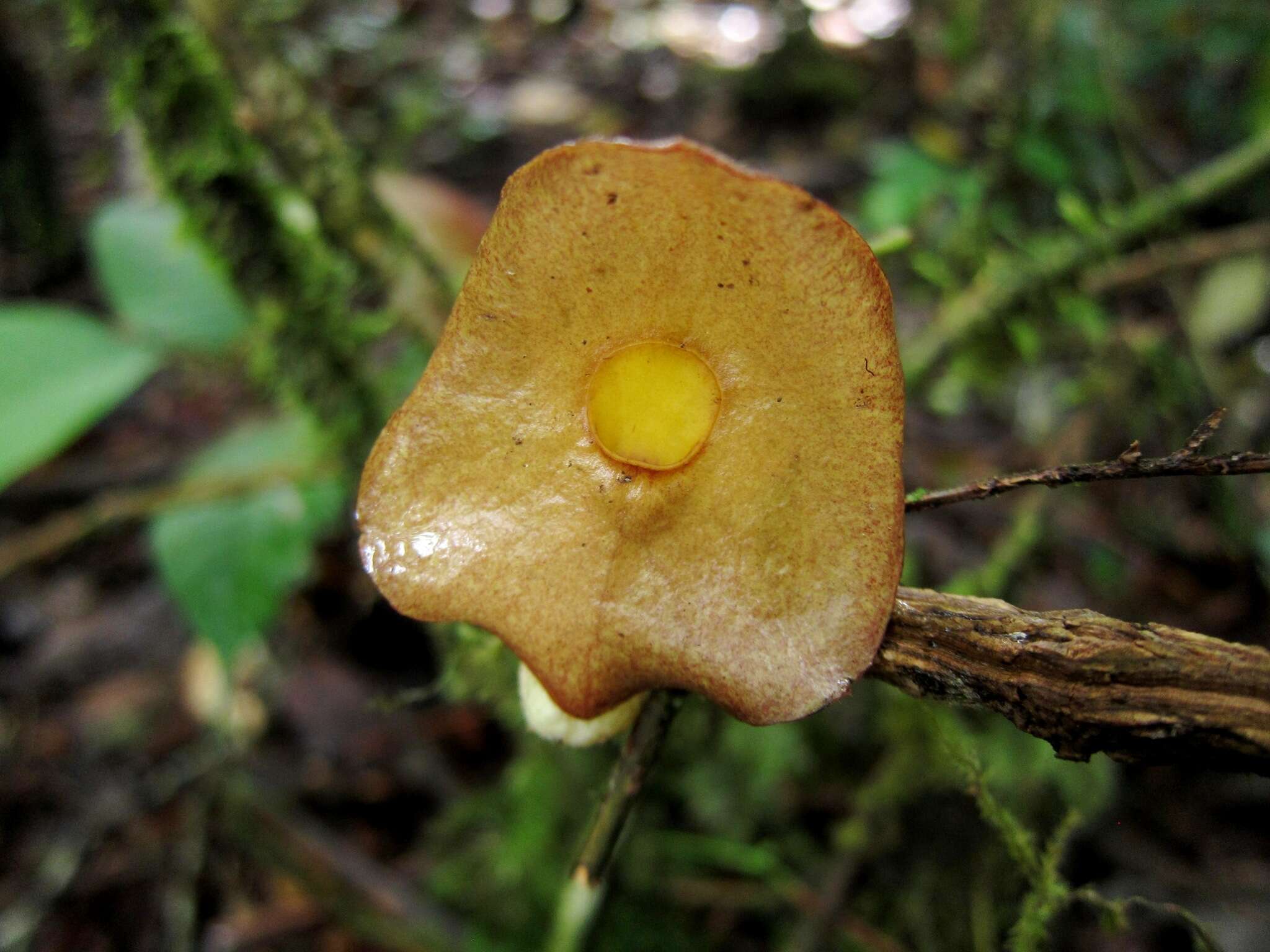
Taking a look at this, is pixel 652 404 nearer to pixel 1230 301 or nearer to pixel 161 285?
pixel 161 285

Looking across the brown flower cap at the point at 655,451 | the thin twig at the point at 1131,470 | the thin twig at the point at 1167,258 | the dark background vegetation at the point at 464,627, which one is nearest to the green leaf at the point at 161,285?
the dark background vegetation at the point at 464,627

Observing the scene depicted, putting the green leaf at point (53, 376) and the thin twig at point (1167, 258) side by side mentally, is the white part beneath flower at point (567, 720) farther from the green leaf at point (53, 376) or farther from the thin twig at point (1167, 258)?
the thin twig at point (1167, 258)

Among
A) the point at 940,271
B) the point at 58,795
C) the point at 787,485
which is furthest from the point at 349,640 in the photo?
the point at 787,485

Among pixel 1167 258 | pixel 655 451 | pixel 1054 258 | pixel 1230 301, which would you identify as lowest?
pixel 1230 301

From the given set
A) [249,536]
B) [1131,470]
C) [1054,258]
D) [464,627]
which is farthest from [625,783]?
[1054,258]

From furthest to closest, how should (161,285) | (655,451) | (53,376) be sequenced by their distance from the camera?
(161,285) < (53,376) < (655,451)

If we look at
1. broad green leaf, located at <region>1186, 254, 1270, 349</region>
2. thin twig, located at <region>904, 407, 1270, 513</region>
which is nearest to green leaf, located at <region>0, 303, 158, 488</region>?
thin twig, located at <region>904, 407, 1270, 513</region>
